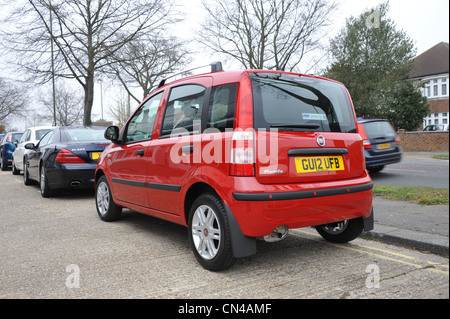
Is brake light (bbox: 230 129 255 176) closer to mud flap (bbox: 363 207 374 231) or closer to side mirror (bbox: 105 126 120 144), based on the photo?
mud flap (bbox: 363 207 374 231)

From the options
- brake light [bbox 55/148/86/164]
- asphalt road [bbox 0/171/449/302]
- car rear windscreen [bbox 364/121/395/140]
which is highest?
car rear windscreen [bbox 364/121/395/140]

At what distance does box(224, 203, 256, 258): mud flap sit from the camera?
3168 mm

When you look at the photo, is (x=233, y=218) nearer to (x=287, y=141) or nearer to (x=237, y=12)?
(x=287, y=141)

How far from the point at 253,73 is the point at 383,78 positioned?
28.1 metres

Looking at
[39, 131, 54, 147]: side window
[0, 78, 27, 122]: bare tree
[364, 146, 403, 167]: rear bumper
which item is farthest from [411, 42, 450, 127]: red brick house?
[0, 78, 27, 122]: bare tree

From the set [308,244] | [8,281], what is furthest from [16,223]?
[308,244]

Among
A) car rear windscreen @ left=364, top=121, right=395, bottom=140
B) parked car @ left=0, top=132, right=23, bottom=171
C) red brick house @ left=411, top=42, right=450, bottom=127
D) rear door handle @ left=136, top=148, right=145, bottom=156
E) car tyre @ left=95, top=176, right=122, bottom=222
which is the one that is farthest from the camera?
red brick house @ left=411, top=42, right=450, bottom=127

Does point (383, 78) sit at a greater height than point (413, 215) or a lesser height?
greater

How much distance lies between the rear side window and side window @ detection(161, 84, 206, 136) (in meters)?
0.67

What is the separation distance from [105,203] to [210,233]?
273 centimetres

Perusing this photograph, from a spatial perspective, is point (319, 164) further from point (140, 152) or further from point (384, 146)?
point (384, 146)

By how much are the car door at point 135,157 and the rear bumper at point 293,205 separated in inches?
66.4

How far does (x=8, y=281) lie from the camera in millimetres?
3275

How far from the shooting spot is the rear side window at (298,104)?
330 centimetres
